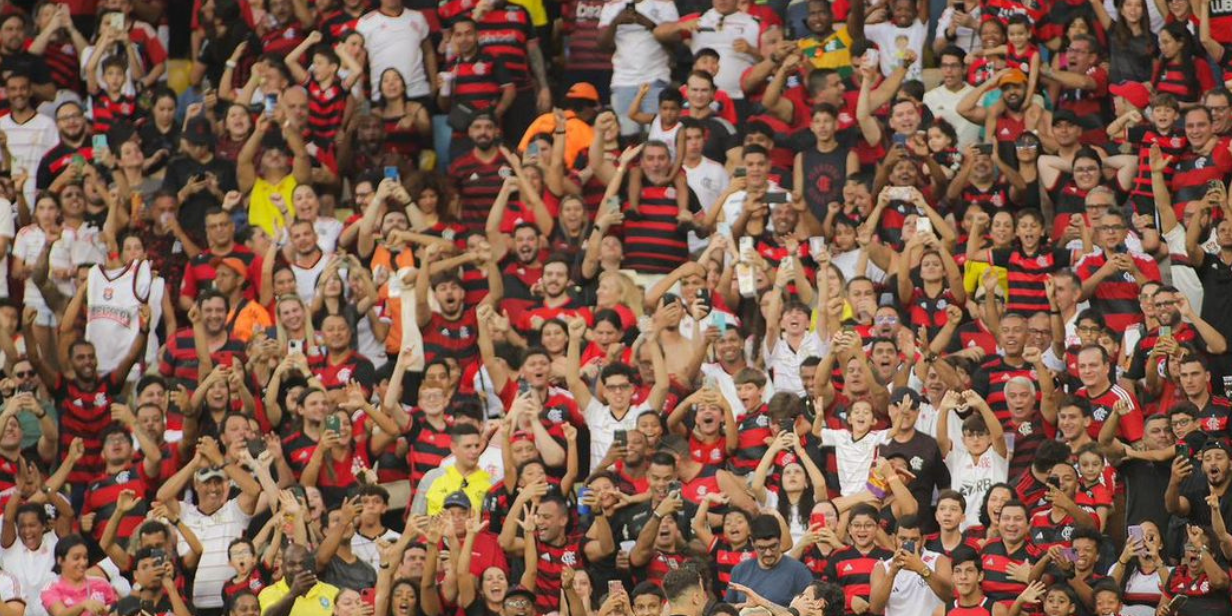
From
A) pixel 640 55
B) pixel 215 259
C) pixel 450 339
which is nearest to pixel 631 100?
pixel 640 55

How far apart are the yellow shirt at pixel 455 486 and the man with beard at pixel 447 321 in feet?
4.91

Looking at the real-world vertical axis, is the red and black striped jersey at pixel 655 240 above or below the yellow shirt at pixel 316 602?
above

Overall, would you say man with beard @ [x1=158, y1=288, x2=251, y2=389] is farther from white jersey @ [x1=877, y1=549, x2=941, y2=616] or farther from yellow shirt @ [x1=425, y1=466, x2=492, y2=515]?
white jersey @ [x1=877, y1=549, x2=941, y2=616]

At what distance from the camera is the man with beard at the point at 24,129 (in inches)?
840

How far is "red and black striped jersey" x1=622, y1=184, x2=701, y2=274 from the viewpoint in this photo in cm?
1948

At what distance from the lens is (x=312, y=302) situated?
766 inches

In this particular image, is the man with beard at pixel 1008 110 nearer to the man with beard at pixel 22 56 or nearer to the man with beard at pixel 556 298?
the man with beard at pixel 556 298

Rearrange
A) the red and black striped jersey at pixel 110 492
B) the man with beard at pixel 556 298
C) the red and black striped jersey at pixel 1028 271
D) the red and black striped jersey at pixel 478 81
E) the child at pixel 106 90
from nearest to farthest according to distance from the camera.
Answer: the red and black striped jersey at pixel 110 492 < the red and black striped jersey at pixel 1028 271 < the man with beard at pixel 556 298 < the red and black striped jersey at pixel 478 81 < the child at pixel 106 90

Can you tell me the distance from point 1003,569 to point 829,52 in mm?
5921

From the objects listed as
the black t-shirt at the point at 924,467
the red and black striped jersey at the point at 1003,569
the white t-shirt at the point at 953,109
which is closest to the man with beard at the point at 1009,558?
the red and black striped jersey at the point at 1003,569

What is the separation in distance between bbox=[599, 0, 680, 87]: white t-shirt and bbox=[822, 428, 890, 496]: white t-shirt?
469 centimetres

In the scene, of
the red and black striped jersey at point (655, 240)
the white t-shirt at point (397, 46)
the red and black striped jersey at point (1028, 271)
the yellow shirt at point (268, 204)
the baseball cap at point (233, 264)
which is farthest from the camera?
the white t-shirt at point (397, 46)

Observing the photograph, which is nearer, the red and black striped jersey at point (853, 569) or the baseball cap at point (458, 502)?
the red and black striped jersey at point (853, 569)

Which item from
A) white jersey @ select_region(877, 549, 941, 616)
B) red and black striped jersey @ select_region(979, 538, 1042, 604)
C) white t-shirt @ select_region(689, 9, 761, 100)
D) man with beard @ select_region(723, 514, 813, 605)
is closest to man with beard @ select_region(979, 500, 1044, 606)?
red and black striped jersey @ select_region(979, 538, 1042, 604)
